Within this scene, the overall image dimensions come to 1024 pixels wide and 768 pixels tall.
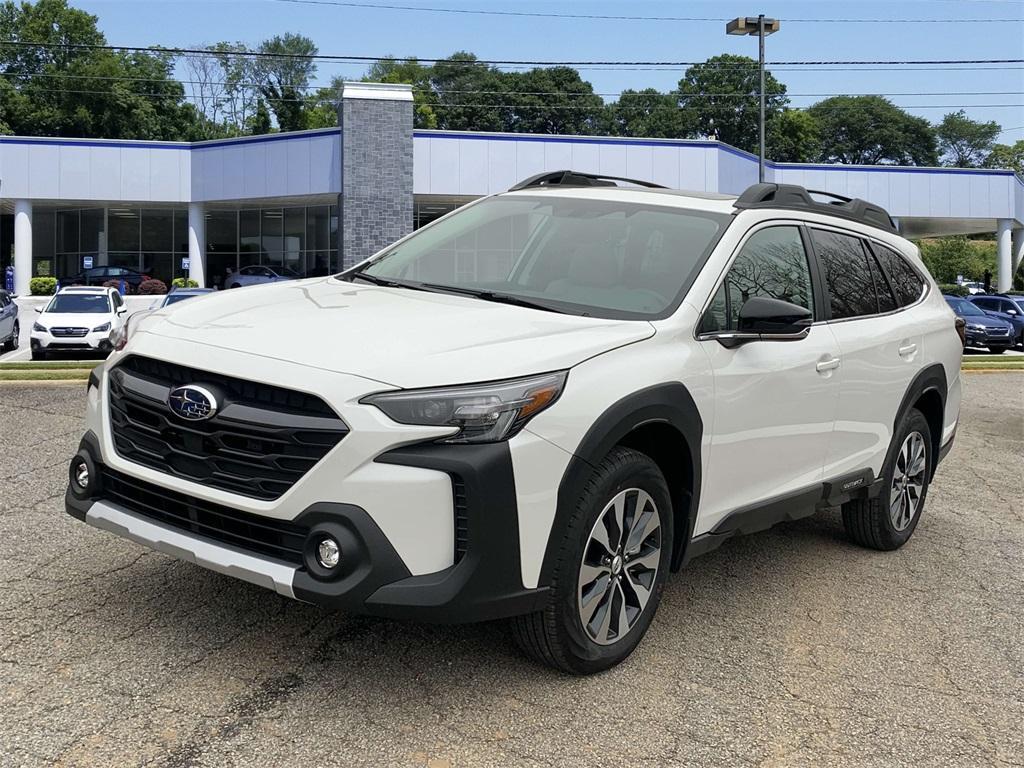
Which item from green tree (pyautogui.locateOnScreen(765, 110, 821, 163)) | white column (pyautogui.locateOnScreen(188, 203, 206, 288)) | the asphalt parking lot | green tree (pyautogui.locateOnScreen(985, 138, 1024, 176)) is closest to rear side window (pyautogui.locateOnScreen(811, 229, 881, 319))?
the asphalt parking lot

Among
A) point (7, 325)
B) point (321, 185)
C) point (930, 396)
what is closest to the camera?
point (930, 396)

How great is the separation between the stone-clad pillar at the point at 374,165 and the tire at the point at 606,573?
3067 cm

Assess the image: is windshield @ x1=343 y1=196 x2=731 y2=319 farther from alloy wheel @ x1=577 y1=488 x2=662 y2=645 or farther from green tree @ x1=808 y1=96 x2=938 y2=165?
green tree @ x1=808 y1=96 x2=938 y2=165

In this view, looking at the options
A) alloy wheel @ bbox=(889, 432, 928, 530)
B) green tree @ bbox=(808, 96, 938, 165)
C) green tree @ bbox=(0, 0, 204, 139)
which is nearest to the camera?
alloy wheel @ bbox=(889, 432, 928, 530)

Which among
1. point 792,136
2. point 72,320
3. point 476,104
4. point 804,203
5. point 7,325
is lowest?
point 7,325

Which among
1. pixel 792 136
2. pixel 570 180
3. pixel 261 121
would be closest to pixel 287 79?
pixel 261 121

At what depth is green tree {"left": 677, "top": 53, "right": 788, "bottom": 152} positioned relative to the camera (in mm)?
Result: 97312

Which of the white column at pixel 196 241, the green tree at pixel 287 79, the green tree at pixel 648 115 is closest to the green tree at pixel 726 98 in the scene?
the green tree at pixel 648 115

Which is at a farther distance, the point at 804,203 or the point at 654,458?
the point at 804,203

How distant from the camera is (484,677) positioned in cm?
371

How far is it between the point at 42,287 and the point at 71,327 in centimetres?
2492

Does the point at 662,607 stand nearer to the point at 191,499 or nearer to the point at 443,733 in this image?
the point at 443,733

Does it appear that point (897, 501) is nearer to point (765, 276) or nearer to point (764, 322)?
point (765, 276)

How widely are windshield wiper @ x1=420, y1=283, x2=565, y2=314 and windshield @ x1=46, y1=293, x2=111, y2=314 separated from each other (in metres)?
18.7
